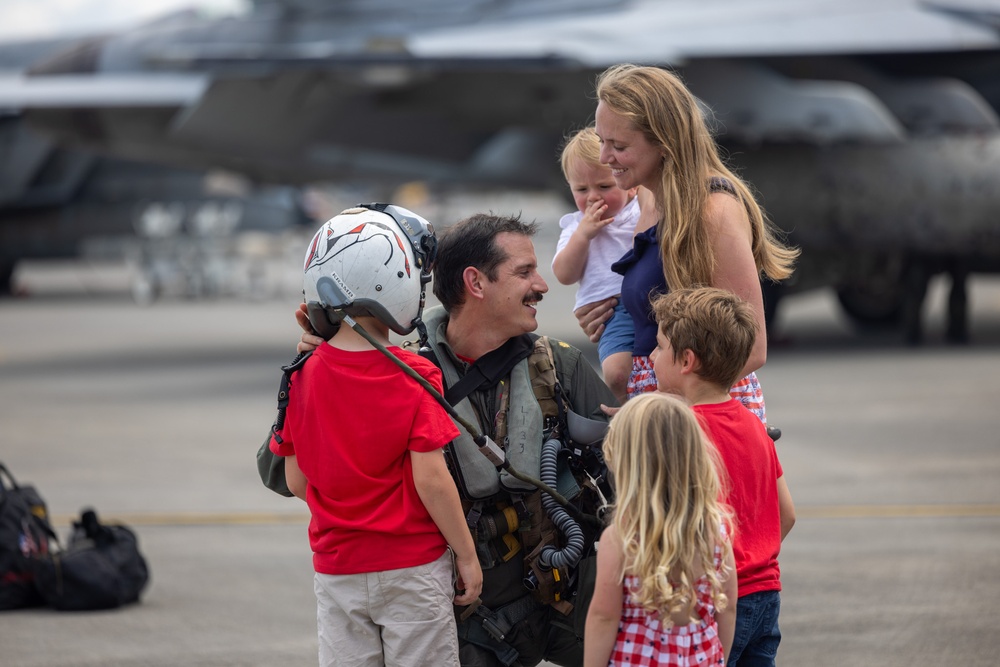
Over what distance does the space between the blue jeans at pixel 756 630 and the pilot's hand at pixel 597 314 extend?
989 millimetres

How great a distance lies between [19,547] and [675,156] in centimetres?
376

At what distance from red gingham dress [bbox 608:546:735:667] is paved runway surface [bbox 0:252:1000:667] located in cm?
221

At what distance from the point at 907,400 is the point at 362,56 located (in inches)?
259

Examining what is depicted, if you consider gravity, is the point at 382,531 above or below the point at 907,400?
above

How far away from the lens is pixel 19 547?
5445 millimetres

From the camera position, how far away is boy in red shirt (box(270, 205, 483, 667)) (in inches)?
116

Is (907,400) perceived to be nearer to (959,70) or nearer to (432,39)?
(959,70)

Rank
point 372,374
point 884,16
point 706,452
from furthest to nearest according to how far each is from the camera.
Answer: point 884,16
point 372,374
point 706,452

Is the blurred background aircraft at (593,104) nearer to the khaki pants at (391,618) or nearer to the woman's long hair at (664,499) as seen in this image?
the khaki pants at (391,618)

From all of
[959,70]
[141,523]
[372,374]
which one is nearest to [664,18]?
[959,70]

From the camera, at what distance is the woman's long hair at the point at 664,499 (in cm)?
264

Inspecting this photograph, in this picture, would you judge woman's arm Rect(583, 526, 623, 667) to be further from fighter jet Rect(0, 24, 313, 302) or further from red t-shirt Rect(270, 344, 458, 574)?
fighter jet Rect(0, 24, 313, 302)

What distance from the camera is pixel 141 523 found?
7168 mm

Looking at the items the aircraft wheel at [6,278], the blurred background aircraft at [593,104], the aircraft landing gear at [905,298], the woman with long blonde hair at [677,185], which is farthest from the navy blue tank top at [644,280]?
the aircraft wheel at [6,278]
